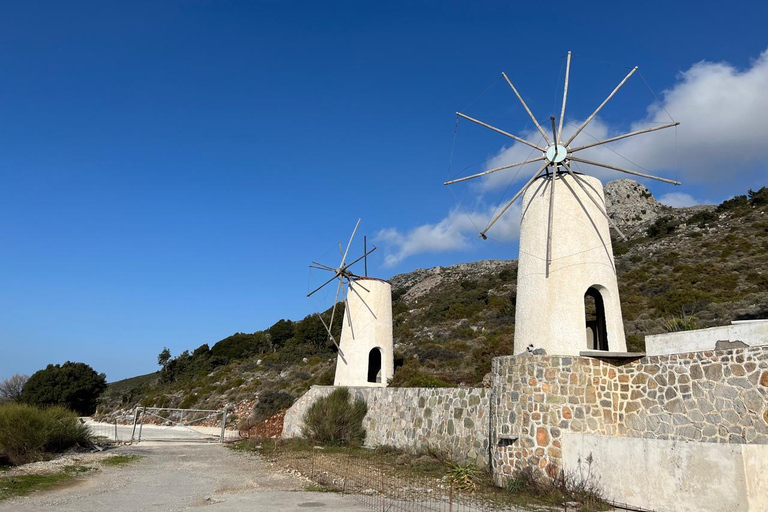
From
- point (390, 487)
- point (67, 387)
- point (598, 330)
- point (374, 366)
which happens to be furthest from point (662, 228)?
point (67, 387)

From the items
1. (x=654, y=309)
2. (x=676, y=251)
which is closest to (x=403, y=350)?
(x=654, y=309)

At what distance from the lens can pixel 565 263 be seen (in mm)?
11203

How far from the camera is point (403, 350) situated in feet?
100

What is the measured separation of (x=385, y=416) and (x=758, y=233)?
89.8ft

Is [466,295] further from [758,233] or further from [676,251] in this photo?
[758,233]

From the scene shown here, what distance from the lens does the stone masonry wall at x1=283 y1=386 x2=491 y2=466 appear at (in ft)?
40.3

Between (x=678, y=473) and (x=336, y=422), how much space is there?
12069mm

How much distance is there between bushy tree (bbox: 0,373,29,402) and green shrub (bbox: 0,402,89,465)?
22.9 meters

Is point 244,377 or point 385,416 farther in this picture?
point 244,377

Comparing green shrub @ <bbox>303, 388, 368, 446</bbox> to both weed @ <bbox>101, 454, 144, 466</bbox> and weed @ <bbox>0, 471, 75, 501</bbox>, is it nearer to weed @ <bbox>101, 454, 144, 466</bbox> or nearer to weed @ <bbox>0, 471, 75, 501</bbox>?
weed @ <bbox>101, 454, 144, 466</bbox>

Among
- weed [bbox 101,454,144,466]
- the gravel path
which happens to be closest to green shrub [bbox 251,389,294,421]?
weed [bbox 101,454,144,466]

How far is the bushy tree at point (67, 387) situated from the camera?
110ft

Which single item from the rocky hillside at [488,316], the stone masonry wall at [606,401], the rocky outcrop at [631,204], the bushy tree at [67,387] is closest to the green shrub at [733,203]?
the rocky hillside at [488,316]

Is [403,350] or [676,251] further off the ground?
[676,251]
